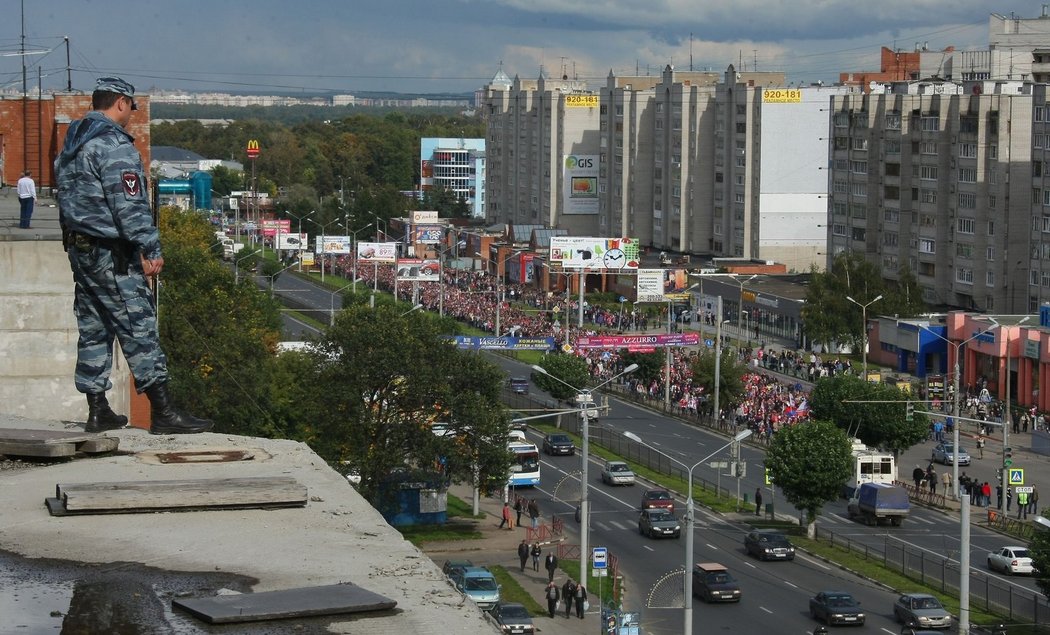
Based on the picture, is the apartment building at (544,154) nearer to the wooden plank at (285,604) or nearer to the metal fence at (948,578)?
the metal fence at (948,578)

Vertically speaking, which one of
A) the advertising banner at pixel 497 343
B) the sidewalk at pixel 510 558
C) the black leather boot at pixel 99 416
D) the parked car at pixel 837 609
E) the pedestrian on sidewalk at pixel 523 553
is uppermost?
the black leather boot at pixel 99 416

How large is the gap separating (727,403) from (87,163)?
5276 centimetres

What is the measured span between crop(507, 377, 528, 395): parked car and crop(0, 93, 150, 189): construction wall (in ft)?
79.1

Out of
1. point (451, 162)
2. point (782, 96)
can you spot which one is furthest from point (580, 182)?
point (451, 162)

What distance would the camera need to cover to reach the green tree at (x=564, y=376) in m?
59.6

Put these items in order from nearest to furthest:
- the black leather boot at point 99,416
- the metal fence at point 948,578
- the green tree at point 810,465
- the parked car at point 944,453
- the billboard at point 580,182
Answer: the black leather boot at point 99,416 → the metal fence at point 948,578 → the green tree at point 810,465 → the parked car at point 944,453 → the billboard at point 580,182

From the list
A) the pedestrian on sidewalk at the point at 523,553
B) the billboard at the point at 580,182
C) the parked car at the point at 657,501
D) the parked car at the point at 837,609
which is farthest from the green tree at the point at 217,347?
the billboard at the point at 580,182

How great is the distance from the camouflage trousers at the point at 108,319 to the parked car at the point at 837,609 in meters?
22.2

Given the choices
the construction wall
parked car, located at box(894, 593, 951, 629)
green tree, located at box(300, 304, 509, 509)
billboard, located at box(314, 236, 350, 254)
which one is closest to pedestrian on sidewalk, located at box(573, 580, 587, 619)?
parked car, located at box(894, 593, 951, 629)

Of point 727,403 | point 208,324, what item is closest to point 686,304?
point 727,403

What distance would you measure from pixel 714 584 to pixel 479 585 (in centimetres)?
504

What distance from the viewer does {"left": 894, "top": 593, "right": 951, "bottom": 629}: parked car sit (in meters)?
30.3

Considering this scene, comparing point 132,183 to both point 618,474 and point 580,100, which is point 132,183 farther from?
point 580,100

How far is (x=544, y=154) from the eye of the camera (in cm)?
13288
